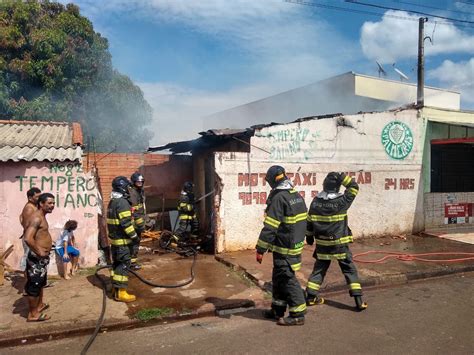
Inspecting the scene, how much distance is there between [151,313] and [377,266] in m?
4.63

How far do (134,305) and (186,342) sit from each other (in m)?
1.44

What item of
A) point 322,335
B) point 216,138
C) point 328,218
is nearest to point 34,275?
point 322,335

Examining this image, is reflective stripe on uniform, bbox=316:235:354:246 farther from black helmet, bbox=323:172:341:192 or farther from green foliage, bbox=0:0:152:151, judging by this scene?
green foliage, bbox=0:0:152:151

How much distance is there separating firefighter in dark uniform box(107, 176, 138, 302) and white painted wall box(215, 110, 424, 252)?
122 inches

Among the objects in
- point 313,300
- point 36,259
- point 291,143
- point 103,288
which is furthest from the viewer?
point 291,143

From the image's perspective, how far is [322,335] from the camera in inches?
184

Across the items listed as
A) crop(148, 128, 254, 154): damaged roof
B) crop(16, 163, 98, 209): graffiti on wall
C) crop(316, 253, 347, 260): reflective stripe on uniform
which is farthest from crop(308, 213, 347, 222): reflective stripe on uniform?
crop(16, 163, 98, 209): graffiti on wall

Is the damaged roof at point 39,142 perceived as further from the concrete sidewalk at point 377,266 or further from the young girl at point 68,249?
the concrete sidewalk at point 377,266

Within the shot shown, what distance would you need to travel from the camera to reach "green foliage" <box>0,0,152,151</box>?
43.9 ft

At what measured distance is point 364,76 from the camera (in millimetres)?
26328

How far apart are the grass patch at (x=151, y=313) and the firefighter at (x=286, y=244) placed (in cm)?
151

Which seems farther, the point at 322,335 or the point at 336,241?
the point at 336,241

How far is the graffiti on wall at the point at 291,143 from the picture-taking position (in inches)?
373

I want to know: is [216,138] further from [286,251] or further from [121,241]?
[286,251]
